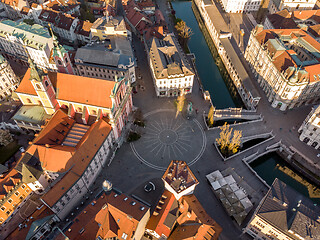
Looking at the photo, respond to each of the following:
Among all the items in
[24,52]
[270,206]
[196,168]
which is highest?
[24,52]

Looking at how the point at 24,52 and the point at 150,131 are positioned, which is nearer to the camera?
the point at 150,131

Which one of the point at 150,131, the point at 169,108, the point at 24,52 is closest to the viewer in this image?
the point at 150,131

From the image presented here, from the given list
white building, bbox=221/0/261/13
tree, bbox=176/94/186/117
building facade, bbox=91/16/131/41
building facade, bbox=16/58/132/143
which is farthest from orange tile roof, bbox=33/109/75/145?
white building, bbox=221/0/261/13

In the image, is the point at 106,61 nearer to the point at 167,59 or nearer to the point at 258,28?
the point at 167,59

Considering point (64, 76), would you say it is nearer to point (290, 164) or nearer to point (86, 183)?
point (86, 183)

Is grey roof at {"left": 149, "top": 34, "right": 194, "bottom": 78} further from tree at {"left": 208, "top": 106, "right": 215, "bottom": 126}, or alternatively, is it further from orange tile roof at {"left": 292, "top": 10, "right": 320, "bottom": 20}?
orange tile roof at {"left": 292, "top": 10, "right": 320, "bottom": 20}

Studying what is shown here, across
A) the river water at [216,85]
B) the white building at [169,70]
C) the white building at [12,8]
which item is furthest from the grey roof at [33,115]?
the white building at [12,8]

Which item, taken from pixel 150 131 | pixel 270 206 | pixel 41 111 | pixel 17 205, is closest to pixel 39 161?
pixel 17 205

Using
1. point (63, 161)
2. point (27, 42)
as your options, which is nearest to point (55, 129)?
point (63, 161)
